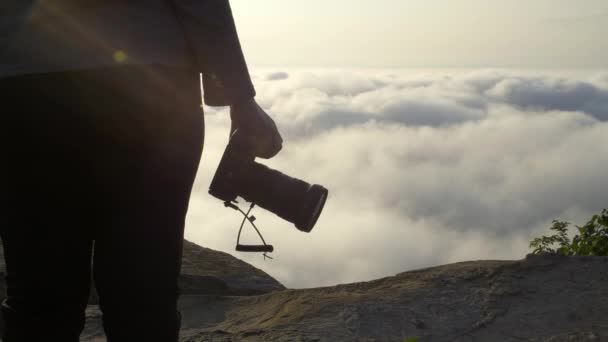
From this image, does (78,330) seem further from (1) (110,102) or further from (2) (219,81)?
(2) (219,81)

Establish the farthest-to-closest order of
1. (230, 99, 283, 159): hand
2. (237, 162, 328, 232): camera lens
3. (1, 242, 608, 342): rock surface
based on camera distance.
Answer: (1, 242, 608, 342): rock surface < (237, 162, 328, 232): camera lens < (230, 99, 283, 159): hand

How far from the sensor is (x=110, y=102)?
142cm

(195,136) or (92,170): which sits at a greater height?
(195,136)

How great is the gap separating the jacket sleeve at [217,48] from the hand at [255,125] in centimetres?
2

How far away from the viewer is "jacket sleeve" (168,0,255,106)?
151 centimetres

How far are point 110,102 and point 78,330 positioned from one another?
1.94 ft

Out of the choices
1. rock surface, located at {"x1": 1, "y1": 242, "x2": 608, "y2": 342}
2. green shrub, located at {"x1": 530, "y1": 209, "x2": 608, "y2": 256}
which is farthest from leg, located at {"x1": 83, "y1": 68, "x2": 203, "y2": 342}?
green shrub, located at {"x1": 530, "y1": 209, "x2": 608, "y2": 256}

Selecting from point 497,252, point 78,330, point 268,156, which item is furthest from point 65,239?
point 497,252

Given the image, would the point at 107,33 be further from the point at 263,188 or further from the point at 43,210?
the point at 263,188

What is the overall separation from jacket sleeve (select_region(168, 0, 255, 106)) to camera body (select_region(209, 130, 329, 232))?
4.3 inches

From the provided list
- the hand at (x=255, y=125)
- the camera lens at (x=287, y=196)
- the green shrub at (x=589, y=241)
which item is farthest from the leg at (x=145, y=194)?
the green shrub at (x=589, y=241)

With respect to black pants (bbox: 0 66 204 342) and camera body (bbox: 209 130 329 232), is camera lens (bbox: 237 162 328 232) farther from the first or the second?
black pants (bbox: 0 66 204 342)

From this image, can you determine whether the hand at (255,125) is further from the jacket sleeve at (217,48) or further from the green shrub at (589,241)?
the green shrub at (589,241)

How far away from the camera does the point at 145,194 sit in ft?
4.82
